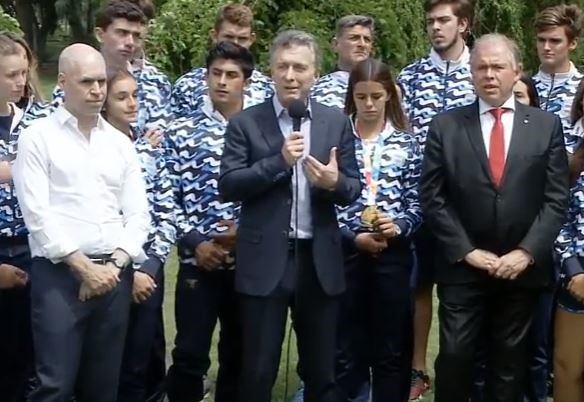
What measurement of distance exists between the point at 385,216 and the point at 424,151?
391 millimetres

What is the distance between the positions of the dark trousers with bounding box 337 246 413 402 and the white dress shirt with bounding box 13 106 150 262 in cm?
132

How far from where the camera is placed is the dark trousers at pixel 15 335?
5.20 metres

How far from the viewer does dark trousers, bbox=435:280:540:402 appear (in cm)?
503

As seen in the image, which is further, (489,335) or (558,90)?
(558,90)

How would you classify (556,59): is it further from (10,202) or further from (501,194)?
(10,202)

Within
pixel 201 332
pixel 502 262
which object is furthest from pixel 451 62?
pixel 201 332

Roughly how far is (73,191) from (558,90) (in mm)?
2945

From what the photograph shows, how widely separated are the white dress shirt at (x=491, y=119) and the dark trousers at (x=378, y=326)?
80 centimetres

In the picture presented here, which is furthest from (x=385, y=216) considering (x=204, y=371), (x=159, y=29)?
(x=159, y=29)

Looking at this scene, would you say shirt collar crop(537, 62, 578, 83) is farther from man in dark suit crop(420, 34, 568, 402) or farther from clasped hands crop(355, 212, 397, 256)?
clasped hands crop(355, 212, 397, 256)

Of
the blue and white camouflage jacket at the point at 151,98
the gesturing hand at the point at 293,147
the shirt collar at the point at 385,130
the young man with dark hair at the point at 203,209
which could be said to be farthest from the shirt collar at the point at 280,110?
the blue and white camouflage jacket at the point at 151,98

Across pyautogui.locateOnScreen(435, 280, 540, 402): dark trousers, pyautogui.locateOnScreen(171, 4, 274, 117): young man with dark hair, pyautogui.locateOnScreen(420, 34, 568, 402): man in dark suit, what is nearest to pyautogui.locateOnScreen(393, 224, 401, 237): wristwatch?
pyautogui.locateOnScreen(420, 34, 568, 402): man in dark suit

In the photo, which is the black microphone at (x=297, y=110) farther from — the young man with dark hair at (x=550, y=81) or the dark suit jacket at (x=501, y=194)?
the young man with dark hair at (x=550, y=81)

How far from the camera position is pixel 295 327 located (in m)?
5.01
